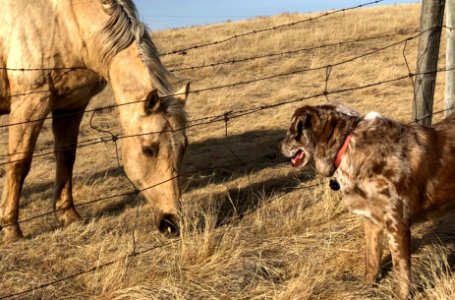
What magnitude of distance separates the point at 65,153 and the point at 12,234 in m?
1.19

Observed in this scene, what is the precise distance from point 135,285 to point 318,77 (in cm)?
1062

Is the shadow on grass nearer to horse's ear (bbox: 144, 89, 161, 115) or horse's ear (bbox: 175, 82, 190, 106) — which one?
horse's ear (bbox: 175, 82, 190, 106)

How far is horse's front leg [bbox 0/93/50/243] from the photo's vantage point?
16.3 ft

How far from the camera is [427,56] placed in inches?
201

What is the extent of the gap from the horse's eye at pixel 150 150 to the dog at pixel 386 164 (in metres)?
1.38

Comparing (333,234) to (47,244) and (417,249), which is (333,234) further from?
(47,244)

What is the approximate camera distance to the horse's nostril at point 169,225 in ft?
14.8

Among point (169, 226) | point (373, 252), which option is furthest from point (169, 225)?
point (373, 252)

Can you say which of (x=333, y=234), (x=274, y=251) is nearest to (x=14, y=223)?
(x=274, y=251)

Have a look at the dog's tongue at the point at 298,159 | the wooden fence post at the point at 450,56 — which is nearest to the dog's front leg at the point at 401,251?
the dog's tongue at the point at 298,159

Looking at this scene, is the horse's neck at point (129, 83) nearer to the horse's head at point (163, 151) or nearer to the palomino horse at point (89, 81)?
the palomino horse at point (89, 81)

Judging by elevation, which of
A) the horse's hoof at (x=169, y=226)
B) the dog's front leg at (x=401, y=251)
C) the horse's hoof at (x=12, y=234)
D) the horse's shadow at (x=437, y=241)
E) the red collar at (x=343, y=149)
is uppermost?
the red collar at (x=343, y=149)

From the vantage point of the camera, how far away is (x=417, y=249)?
4148mm

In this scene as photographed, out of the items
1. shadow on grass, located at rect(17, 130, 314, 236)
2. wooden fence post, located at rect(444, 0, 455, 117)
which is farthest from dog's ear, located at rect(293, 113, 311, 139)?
wooden fence post, located at rect(444, 0, 455, 117)
